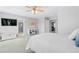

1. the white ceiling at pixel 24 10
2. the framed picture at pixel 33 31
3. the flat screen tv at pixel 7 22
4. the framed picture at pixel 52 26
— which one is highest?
the white ceiling at pixel 24 10

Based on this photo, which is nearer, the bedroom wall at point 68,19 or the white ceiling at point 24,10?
the bedroom wall at point 68,19

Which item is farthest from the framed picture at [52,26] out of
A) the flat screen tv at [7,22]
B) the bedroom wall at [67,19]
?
the flat screen tv at [7,22]

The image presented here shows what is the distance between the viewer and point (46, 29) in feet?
7.05

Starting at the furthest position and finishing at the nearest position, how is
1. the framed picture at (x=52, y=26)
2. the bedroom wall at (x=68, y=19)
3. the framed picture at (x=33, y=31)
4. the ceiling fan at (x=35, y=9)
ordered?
the ceiling fan at (x=35, y=9) < the framed picture at (x=33, y=31) < the framed picture at (x=52, y=26) < the bedroom wall at (x=68, y=19)

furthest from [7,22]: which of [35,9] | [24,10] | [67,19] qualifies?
[67,19]

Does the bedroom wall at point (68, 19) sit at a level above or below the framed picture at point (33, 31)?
above

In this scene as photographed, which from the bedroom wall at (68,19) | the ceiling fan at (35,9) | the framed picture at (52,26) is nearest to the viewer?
the bedroom wall at (68,19)

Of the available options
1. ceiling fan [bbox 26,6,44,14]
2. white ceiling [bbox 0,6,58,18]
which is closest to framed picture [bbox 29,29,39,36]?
white ceiling [bbox 0,6,58,18]

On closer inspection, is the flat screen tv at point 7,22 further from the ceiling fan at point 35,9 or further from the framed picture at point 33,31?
the ceiling fan at point 35,9

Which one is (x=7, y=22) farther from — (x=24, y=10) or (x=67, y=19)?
(x=67, y=19)

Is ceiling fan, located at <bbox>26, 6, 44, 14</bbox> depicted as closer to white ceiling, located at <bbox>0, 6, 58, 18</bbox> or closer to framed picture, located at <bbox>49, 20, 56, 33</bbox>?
white ceiling, located at <bbox>0, 6, 58, 18</bbox>

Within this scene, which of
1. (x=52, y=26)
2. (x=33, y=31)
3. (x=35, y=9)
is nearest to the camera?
(x=52, y=26)

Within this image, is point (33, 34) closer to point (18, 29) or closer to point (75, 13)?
Answer: point (18, 29)
